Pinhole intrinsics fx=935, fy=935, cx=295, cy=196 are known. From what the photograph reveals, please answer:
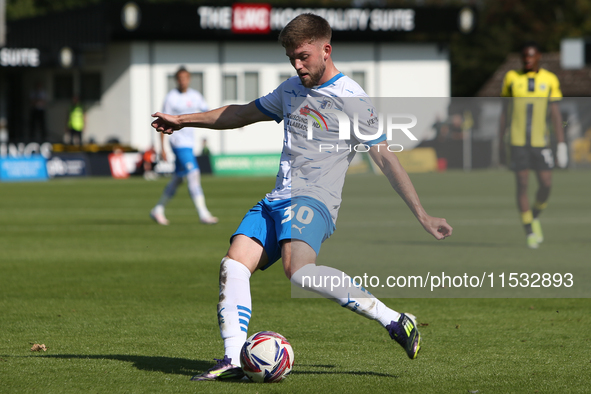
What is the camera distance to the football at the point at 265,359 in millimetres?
4730

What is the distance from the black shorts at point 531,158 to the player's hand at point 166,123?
254 inches

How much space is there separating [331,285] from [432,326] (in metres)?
1.91

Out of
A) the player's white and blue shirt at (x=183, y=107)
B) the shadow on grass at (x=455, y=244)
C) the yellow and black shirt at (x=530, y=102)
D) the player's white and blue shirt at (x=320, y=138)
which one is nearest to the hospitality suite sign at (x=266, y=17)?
the player's white and blue shirt at (x=183, y=107)

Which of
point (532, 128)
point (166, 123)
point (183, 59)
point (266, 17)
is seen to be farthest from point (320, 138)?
point (183, 59)

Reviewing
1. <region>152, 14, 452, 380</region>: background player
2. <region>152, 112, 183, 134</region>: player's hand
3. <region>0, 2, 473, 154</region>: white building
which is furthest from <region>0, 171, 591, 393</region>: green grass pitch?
<region>0, 2, 473, 154</region>: white building

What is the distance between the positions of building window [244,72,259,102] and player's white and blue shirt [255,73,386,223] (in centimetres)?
3551

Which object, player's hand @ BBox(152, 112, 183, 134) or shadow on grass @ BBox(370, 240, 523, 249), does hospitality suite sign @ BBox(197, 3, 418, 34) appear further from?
player's hand @ BBox(152, 112, 183, 134)

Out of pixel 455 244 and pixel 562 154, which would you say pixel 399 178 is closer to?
pixel 562 154

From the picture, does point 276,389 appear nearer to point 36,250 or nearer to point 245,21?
point 36,250

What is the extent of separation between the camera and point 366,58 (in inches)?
1630

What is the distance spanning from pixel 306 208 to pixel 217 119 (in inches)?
33.2

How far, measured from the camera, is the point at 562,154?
10.5 meters

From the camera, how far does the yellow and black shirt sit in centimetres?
1059

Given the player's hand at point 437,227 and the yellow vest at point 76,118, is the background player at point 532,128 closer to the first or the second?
the player's hand at point 437,227
